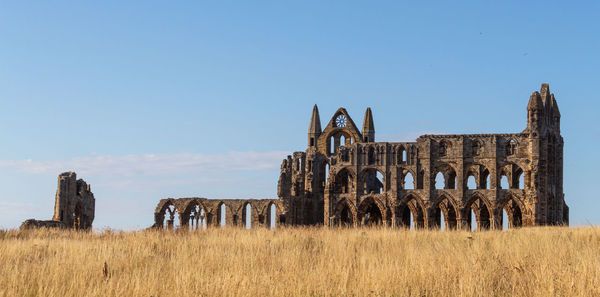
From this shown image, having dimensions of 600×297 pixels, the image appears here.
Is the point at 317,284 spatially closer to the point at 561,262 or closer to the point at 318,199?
the point at 561,262

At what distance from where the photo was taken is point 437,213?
54.0 m

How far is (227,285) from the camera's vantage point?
444 inches

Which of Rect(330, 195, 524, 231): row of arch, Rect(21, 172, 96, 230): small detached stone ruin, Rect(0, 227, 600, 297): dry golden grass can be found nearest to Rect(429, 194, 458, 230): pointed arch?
Rect(330, 195, 524, 231): row of arch

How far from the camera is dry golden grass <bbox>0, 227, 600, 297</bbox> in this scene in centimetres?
1122

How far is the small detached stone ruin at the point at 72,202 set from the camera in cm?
4950

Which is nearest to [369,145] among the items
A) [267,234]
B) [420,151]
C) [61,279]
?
[420,151]

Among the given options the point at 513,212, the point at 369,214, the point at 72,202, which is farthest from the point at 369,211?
the point at 72,202

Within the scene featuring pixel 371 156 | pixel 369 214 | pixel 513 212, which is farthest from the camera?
pixel 369 214

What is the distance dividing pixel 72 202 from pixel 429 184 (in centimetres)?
2459

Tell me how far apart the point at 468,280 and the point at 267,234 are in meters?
10.7

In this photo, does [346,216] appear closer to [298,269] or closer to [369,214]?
[369,214]

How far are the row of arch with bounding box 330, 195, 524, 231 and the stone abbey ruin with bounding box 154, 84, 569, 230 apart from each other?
71 millimetres

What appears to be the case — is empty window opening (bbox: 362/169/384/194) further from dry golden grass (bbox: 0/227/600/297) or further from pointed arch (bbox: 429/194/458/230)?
dry golden grass (bbox: 0/227/600/297)

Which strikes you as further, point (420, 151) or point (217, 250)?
point (420, 151)
